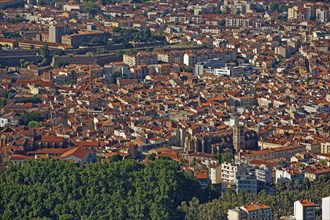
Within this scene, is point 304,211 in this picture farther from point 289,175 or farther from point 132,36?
point 132,36

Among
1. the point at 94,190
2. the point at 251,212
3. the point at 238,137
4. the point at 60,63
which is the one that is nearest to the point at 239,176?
the point at 251,212

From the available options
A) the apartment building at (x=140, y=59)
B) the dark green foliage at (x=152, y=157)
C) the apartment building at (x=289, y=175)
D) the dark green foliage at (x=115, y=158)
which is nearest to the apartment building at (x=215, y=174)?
the apartment building at (x=289, y=175)

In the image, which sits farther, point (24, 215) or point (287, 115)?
point (287, 115)

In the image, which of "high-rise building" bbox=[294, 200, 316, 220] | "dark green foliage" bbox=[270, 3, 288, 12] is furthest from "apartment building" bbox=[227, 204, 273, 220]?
"dark green foliage" bbox=[270, 3, 288, 12]

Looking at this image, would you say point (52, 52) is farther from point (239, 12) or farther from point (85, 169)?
point (85, 169)

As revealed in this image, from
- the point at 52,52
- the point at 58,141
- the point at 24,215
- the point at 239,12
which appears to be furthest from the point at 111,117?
the point at 239,12

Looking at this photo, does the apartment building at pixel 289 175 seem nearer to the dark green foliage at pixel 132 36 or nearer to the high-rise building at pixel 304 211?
the high-rise building at pixel 304 211
